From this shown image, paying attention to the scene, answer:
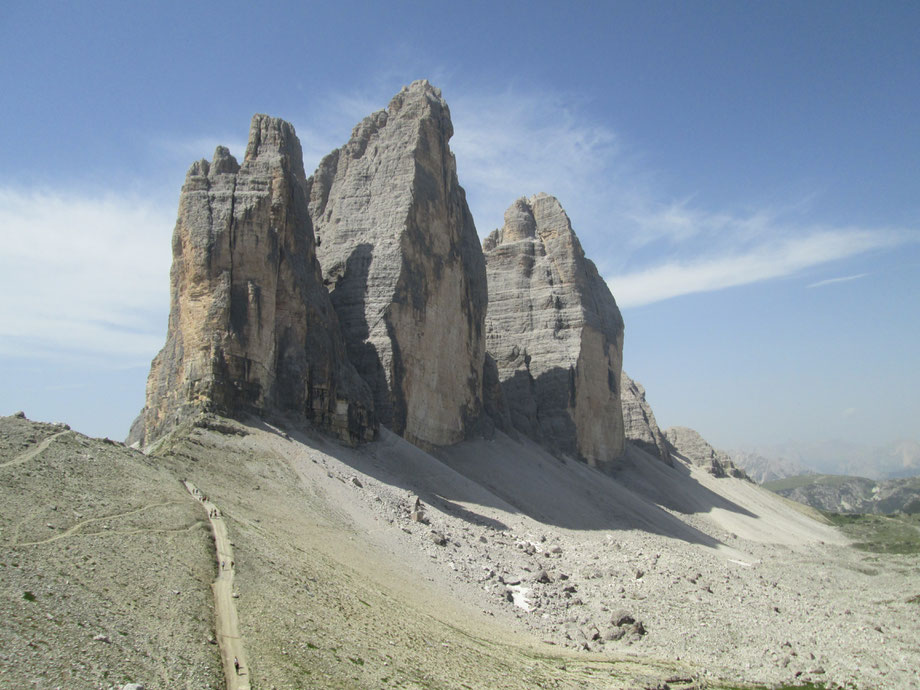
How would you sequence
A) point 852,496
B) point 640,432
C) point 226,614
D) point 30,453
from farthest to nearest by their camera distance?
1. point 852,496
2. point 640,432
3. point 30,453
4. point 226,614

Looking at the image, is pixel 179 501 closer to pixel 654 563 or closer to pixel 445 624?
pixel 445 624

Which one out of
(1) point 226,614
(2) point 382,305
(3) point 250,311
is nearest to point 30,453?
(1) point 226,614

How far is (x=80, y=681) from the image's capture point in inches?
377

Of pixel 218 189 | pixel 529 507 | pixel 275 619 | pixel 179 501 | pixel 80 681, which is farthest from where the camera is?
pixel 529 507

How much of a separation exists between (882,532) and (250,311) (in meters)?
74.4

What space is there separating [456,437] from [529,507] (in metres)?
7.85

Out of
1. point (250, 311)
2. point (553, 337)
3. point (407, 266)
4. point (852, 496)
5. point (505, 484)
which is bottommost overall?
point (852, 496)

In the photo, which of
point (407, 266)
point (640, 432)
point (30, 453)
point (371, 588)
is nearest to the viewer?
point (30, 453)

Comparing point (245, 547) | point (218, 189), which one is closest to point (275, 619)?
point (245, 547)

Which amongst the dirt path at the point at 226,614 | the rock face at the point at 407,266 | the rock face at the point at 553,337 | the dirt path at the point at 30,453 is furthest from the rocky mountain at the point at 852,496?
the dirt path at the point at 30,453

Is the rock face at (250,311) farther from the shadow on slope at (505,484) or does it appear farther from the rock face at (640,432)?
the rock face at (640,432)

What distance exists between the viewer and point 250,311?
1192 inches

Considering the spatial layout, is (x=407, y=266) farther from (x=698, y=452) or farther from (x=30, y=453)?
(x=698, y=452)

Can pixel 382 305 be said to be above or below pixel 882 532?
above
